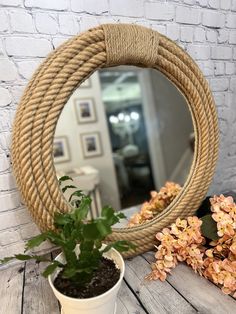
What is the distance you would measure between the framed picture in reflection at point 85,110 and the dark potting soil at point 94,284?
0.53m

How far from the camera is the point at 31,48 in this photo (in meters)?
0.75

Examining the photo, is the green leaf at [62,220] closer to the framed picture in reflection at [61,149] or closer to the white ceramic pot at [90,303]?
the white ceramic pot at [90,303]

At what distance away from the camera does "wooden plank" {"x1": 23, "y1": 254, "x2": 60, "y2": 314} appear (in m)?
0.63

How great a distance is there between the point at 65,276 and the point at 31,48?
2.09 feet

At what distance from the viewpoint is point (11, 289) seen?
2.33ft

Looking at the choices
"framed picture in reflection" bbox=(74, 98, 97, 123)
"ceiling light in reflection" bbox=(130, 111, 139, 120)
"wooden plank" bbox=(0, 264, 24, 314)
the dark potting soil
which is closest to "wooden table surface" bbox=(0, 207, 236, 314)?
"wooden plank" bbox=(0, 264, 24, 314)

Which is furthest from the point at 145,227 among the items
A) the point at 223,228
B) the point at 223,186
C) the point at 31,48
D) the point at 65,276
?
the point at 31,48

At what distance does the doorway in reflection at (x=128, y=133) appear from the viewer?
1108 mm

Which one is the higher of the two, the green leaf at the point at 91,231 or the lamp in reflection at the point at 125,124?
the lamp in reflection at the point at 125,124

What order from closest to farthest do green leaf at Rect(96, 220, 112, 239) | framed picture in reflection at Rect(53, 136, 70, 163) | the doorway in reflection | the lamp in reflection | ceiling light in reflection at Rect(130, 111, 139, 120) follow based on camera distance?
1. green leaf at Rect(96, 220, 112, 239)
2. framed picture in reflection at Rect(53, 136, 70, 163)
3. the doorway in reflection
4. the lamp in reflection
5. ceiling light in reflection at Rect(130, 111, 139, 120)

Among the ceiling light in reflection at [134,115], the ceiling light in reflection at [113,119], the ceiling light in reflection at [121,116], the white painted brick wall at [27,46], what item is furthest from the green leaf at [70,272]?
the ceiling light in reflection at [134,115]

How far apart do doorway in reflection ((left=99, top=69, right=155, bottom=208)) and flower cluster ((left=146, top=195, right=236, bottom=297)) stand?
40 cm

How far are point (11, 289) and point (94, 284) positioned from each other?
1.01 feet

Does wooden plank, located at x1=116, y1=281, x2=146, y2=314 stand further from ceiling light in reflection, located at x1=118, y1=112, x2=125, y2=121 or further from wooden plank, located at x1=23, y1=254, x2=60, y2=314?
ceiling light in reflection, located at x1=118, y1=112, x2=125, y2=121
